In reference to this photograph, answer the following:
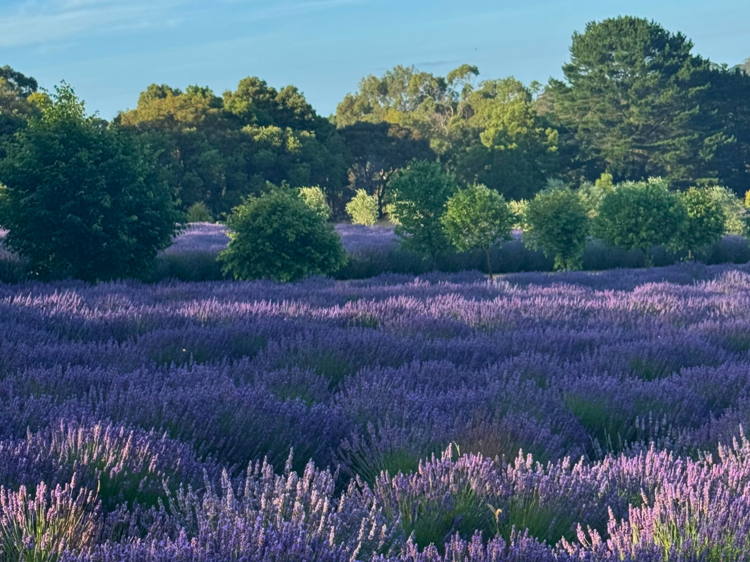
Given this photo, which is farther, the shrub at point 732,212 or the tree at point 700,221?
the shrub at point 732,212

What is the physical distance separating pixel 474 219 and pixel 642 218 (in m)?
5.11

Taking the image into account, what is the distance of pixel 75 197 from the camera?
11891mm

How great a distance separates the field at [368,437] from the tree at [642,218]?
13.1m

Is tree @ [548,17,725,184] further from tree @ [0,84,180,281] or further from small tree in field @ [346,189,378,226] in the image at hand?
tree @ [0,84,180,281]

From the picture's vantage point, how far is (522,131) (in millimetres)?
51219

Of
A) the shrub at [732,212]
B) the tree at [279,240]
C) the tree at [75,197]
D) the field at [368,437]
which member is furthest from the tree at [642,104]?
the field at [368,437]

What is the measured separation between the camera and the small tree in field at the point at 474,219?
57.0 ft

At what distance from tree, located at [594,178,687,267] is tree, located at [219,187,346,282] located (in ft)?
30.8

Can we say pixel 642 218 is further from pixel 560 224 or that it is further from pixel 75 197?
pixel 75 197

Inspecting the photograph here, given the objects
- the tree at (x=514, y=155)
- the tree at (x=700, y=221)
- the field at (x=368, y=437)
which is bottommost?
the field at (x=368, y=437)

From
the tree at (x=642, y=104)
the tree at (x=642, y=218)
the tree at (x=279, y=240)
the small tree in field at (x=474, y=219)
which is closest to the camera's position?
the tree at (x=279, y=240)

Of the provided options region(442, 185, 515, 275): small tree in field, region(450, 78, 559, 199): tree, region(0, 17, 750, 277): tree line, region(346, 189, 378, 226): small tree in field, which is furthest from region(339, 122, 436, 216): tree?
region(442, 185, 515, 275): small tree in field

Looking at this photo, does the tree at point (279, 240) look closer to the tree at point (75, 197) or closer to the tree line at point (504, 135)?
the tree at point (75, 197)

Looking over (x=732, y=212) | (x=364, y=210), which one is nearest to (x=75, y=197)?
(x=364, y=210)
